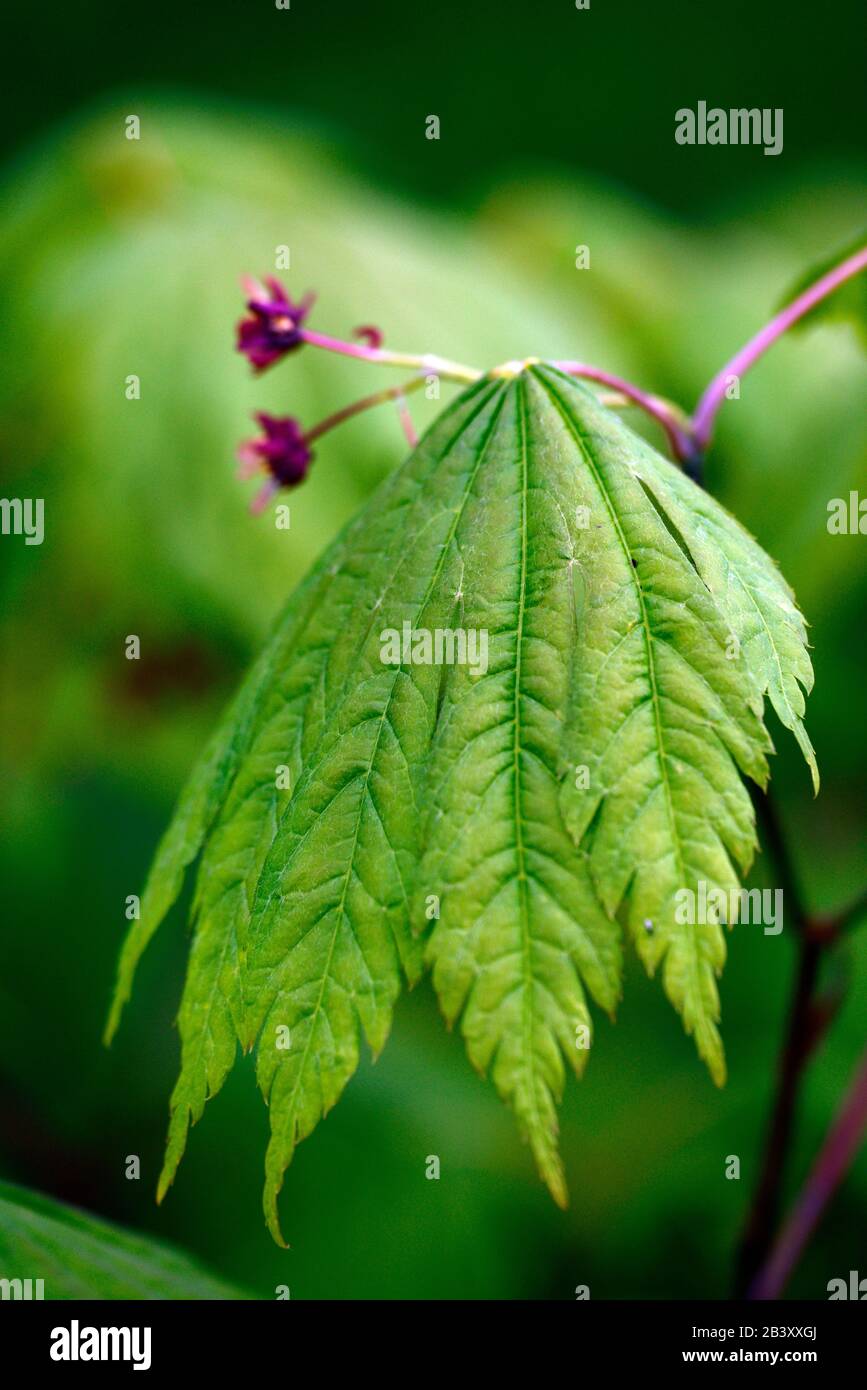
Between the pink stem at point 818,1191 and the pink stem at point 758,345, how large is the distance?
711 millimetres

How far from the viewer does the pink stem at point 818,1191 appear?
1193mm

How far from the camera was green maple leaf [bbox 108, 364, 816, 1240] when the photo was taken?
2.32 feet

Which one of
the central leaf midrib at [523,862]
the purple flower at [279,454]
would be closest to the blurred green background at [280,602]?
the purple flower at [279,454]

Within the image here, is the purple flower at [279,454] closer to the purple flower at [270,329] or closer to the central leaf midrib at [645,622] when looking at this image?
the purple flower at [270,329]

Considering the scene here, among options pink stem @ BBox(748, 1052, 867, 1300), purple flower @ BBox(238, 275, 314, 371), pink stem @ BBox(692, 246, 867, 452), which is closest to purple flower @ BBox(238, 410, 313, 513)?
purple flower @ BBox(238, 275, 314, 371)

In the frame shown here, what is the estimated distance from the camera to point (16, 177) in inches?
96.8

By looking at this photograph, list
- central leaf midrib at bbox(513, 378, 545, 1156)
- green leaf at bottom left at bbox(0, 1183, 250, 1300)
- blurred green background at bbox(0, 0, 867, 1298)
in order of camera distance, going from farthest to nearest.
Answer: blurred green background at bbox(0, 0, 867, 1298) < green leaf at bottom left at bbox(0, 1183, 250, 1300) < central leaf midrib at bbox(513, 378, 545, 1156)

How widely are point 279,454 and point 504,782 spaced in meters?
0.47

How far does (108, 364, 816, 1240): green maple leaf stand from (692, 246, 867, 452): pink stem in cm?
13

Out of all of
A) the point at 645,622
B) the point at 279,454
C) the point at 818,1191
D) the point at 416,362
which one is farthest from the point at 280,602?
the point at 818,1191

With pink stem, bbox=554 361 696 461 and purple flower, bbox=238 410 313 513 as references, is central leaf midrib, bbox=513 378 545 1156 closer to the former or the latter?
pink stem, bbox=554 361 696 461

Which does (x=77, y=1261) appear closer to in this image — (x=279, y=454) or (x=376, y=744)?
(x=376, y=744)

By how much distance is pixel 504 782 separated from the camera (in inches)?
30.1

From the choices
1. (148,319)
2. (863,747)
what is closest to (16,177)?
(148,319)
